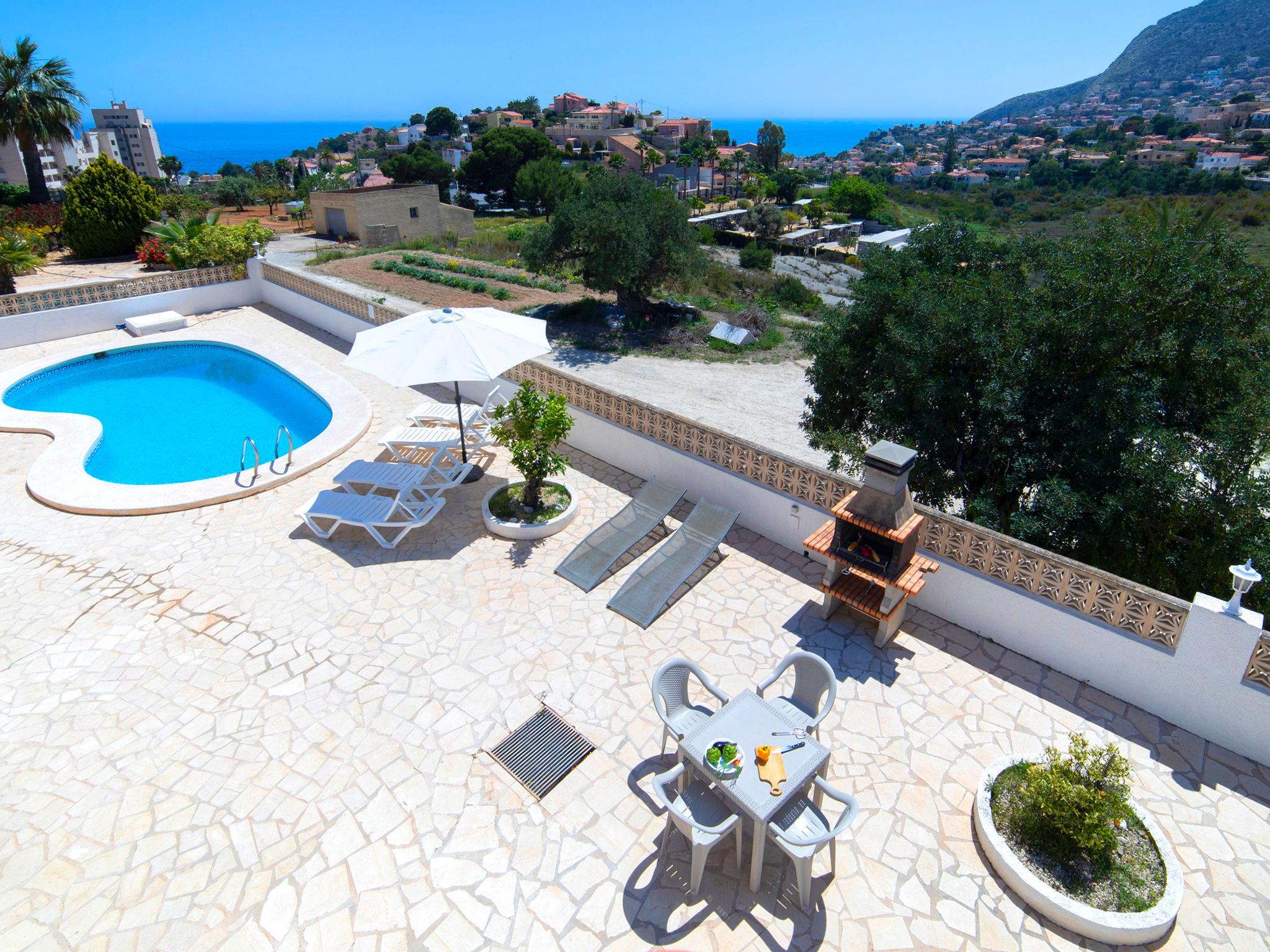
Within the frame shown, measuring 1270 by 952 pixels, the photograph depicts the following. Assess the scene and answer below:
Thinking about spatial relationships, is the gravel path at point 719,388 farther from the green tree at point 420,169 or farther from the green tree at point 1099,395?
the green tree at point 420,169

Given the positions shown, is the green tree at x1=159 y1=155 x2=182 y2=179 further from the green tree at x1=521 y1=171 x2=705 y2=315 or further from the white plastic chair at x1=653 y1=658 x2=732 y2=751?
the white plastic chair at x1=653 y1=658 x2=732 y2=751

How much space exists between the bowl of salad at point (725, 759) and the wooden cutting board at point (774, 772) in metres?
0.17

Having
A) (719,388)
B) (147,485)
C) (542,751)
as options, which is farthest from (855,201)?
(542,751)

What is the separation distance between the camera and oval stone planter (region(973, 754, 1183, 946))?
4.86m

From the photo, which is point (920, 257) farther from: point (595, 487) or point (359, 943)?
point (359, 943)

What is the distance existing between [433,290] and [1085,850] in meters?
28.7

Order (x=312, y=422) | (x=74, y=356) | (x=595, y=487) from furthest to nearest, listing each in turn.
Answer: (x=74, y=356) → (x=312, y=422) → (x=595, y=487)

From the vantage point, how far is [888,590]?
7379 millimetres

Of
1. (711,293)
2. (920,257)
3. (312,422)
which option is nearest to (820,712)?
(920,257)

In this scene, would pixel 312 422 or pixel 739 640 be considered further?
pixel 312 422

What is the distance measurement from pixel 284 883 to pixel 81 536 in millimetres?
7004

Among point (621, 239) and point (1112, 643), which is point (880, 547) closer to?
point (1112, 643)

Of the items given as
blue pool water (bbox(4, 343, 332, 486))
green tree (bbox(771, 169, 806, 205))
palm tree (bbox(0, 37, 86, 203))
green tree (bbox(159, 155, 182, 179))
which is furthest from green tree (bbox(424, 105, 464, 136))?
blue pool water (bbox(4, 343, 332, 486))

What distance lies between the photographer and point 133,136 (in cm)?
16675
